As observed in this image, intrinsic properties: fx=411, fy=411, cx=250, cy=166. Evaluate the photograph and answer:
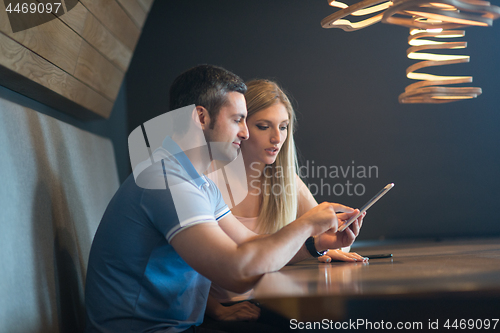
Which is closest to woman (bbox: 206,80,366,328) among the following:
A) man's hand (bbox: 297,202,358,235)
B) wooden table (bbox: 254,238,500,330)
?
man's hand (bbox: 297,202,358,235)

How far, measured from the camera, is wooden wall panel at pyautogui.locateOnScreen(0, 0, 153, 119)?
4.68 feet

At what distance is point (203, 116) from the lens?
1486 mm

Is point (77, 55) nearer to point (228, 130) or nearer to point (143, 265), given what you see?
point (228, 130)

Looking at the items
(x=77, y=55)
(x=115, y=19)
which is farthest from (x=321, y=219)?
(x=115, y=19)

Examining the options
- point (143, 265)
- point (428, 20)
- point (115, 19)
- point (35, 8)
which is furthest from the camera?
point (115, 19)

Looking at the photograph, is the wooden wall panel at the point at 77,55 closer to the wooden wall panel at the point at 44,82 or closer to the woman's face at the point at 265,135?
the wooden wall panel at the point at 44,82

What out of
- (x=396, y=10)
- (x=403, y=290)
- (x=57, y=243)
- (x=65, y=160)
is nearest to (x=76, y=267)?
(x=57, y=243)

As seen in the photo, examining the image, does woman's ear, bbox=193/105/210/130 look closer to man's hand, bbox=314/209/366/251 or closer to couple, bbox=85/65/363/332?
couple, bbox=85/65/363/332

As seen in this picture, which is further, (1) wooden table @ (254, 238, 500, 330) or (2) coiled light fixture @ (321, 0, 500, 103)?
(2) coiled light fixture @ (321, 0, 500, 103)

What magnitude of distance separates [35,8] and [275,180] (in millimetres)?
1357

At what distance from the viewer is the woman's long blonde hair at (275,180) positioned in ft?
7.08

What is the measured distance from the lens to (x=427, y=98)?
2.13 metres

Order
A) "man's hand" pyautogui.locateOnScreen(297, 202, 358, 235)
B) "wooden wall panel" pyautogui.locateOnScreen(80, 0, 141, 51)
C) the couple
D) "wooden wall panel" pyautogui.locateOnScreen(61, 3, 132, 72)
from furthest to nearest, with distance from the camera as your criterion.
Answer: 1. "wooden wall panel" pyautogui.locateOnScreen(80, 0, 141, 51)
2. "wooden wall panel" pyautogui.locateOnScreen(61, 3, 132, 72)
3. "man's hand" pyautogui.locateOnScreen(297, 202, 358, 235)
4. the couple

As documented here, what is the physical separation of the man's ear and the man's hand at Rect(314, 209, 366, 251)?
23.6 inches
